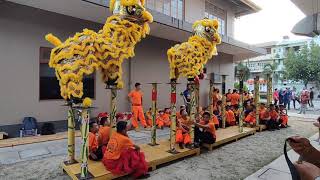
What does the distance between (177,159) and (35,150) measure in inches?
136

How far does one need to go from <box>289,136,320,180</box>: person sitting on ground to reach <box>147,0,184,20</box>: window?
33.3 feet

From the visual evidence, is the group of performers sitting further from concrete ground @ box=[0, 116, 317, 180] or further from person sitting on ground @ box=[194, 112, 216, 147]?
person sitting on ground @ box=[194, 112, 216, 147]

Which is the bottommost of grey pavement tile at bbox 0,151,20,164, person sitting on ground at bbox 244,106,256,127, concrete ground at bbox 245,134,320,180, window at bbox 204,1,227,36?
concrete ground at bbox 245,134,320,180

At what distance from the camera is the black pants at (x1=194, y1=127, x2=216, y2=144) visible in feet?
22.3

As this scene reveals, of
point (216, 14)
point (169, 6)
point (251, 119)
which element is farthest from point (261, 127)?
point (216, 14)

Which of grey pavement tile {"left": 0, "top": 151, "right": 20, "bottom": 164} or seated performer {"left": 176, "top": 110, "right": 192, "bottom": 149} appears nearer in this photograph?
grey pavement tile {"left": 0, "top": 151, "right": 20, "bottom": 164}

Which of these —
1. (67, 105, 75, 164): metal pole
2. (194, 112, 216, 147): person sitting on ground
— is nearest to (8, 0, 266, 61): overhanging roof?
(67, 105, 75, 164): metal pole

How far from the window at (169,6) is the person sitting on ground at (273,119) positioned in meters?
6.20

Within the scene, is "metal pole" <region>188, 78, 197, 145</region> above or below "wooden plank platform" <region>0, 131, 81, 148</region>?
above

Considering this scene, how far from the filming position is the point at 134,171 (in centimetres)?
478

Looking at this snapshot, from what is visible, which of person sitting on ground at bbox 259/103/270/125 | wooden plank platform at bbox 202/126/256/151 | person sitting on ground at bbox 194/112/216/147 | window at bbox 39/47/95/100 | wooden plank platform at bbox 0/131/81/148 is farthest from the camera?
person sitting on ground at bbox 259/103/270/125

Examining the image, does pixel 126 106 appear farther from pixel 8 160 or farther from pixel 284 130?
pixel 284 130

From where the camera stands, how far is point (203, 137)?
22.4 ft

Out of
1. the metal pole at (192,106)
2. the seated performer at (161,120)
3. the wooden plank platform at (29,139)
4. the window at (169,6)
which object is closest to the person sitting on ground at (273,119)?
the seated performer at (161,120)
